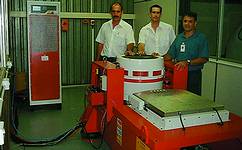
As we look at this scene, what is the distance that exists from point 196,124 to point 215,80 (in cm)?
206

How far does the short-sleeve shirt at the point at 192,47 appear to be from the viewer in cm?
290

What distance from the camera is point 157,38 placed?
3.44 metres

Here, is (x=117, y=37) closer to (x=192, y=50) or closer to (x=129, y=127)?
(x=192, y=50)

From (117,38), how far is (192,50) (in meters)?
1.23

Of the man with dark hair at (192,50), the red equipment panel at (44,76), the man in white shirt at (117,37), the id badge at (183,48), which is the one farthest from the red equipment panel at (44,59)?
the id badge at (183,48)

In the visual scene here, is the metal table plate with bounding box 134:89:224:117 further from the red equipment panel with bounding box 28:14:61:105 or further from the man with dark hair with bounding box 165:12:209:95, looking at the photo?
the red equipment panel with bounding box 28:14:61:105

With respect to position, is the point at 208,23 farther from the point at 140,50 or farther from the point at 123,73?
the point at 123,73

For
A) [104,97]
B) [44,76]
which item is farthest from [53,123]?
[104,97]

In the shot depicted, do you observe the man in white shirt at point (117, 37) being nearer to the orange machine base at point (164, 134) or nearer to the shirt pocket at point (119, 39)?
the shirt pocket at point (119, 39)

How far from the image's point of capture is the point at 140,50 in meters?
3.35

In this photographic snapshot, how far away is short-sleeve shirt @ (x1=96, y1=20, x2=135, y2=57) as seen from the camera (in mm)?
3820

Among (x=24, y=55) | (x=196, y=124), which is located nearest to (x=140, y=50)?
(x=196, y=124)

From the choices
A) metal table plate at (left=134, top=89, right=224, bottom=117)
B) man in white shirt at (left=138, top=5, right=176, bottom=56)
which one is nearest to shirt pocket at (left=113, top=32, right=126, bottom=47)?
man in white shirt at (left=138, top=5, right=176, bottom=56)

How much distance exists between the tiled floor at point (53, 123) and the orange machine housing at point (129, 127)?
30cm
